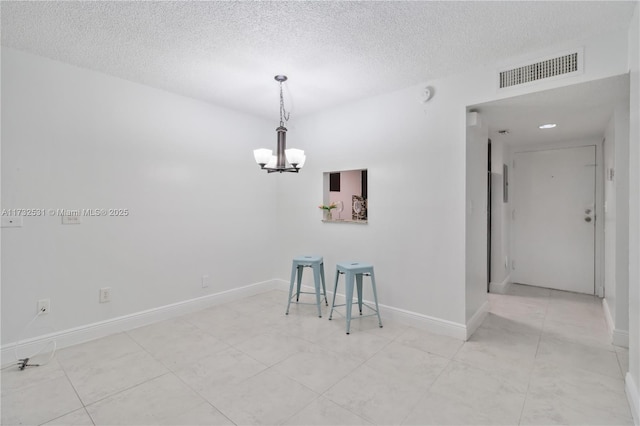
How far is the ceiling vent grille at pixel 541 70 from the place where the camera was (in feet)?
7.22

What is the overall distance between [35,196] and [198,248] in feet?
4.82

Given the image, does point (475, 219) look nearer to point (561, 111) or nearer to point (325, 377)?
point (561, 111)

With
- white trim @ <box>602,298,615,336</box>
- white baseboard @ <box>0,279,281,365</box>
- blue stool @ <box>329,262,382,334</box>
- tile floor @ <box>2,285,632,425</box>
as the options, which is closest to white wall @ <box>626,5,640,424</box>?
tile floor @ <box>2,285,632,425</box>

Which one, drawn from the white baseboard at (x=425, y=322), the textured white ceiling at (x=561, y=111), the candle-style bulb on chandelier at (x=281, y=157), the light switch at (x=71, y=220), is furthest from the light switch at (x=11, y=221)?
the textured white ceiling at (x=561, y=111)

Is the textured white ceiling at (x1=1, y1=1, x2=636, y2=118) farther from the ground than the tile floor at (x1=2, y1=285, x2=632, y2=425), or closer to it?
farther from the ground

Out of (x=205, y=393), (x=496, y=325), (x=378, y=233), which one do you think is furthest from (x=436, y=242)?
(x=205, y=393)

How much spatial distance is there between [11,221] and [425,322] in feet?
11.7

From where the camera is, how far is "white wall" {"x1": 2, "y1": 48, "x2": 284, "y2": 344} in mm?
2369

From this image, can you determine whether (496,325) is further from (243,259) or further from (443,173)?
(243,259)

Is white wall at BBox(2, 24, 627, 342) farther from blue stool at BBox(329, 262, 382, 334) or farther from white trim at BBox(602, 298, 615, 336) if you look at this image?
white trim at BBox(602, 298, 615, 336)

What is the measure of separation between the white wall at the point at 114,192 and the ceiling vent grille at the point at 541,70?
287 centimetres

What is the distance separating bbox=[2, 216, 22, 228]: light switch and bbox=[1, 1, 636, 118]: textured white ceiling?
4.25 feet

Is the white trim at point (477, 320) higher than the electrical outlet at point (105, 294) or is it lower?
lower

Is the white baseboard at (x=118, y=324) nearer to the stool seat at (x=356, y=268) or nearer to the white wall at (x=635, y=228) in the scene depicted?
the stool seat at (x=356, y=268)
